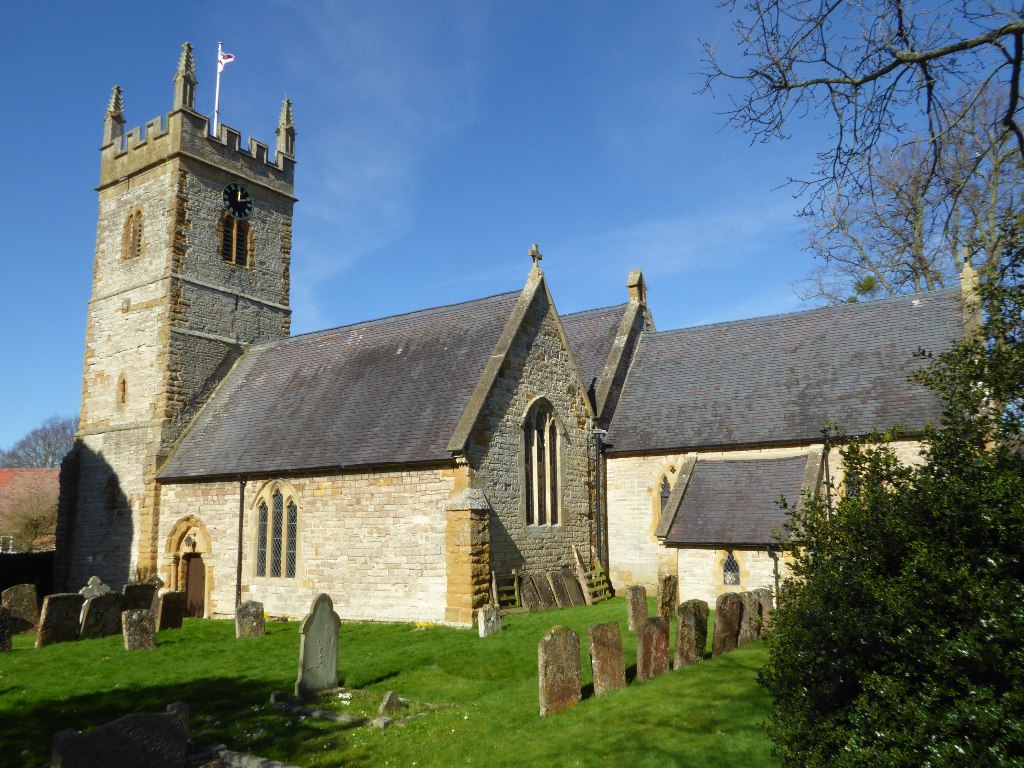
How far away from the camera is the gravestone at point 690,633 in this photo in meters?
11.9

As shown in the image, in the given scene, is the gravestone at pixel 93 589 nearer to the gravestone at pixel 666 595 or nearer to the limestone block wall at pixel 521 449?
the limestone block wall at pixel 521 449

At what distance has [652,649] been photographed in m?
11.3

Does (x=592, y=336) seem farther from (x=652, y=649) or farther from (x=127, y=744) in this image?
(x=127, y=744)

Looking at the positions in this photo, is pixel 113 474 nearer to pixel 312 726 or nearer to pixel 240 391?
pixel 240 391

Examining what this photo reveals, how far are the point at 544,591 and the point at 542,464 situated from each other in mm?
3306

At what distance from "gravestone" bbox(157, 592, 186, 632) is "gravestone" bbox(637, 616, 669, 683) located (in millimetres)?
11990

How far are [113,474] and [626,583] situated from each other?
1620 centimetres

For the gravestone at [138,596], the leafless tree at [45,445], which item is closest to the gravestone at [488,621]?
the gravestone at [138,596]

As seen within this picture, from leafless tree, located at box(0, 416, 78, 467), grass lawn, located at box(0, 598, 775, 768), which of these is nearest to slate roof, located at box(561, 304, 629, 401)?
grass lawn, located at box(0, 598, 775, 768)

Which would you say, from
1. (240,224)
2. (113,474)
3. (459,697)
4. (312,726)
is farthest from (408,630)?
(240,224)

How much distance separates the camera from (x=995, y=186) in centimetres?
1897

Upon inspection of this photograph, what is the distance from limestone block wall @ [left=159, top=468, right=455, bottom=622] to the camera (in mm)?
17531

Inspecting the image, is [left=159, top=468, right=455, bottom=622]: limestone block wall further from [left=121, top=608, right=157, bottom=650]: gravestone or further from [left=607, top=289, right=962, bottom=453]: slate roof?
[left=607, top=289, right=962, bottom=453]: slate roof

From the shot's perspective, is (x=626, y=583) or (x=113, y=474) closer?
(x=626, y=583)
